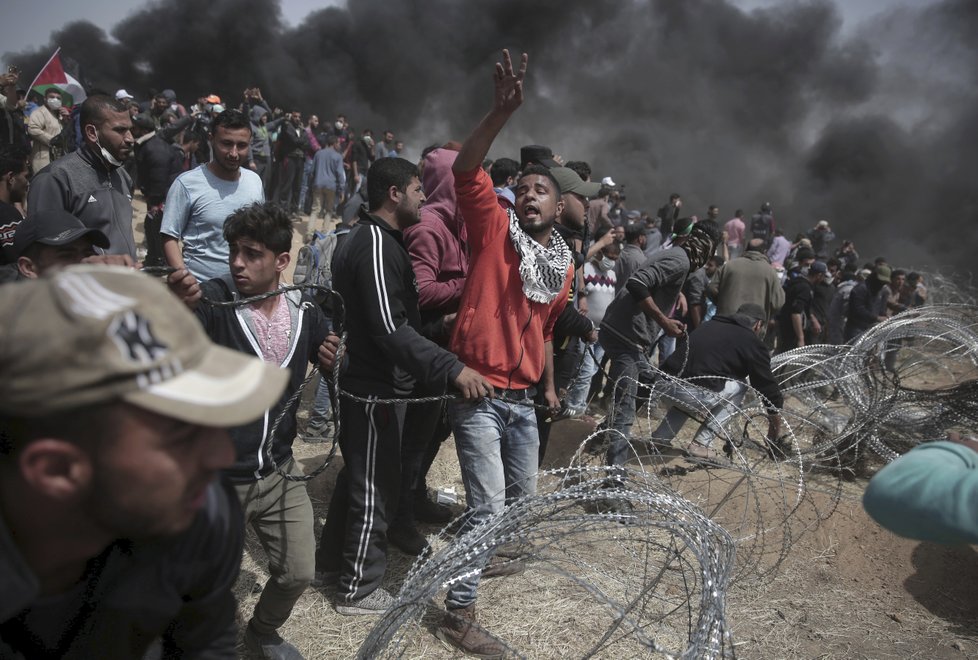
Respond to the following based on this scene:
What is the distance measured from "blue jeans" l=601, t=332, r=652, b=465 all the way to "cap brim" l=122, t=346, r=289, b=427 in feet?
13.8

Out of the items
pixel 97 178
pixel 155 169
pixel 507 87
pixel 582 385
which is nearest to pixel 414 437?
pixel 507 87

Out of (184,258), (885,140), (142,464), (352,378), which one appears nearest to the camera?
(142,464)

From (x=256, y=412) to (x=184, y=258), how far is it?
3.39 m

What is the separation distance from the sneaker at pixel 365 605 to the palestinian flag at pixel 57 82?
11504 mm

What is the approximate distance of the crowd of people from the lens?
1.09m

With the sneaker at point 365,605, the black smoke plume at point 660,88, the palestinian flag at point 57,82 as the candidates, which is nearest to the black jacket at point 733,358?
the sneaker at point 365,605

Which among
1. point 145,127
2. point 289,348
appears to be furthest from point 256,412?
point 145,127

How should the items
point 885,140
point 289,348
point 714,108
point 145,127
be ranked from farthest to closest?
point 714,108
point 885,140
point 145,127
point 289,348

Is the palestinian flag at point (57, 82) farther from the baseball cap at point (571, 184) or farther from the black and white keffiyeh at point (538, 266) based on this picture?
the black and white keffiyeh at point (538, 266)

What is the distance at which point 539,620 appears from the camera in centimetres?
373

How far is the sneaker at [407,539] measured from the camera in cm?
429

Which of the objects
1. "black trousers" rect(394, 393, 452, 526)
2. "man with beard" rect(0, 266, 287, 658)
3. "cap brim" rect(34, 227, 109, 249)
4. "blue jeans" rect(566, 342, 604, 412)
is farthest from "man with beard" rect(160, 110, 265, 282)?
"blue jeans" rect(566, 342, 604, 412)

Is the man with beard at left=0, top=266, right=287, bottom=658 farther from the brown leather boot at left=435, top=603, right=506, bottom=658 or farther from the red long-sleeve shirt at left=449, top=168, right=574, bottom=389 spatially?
the brown leather boot at left=435, top=603, right=506, bottom=658

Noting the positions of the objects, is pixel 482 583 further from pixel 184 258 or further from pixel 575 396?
pixel 575 396
